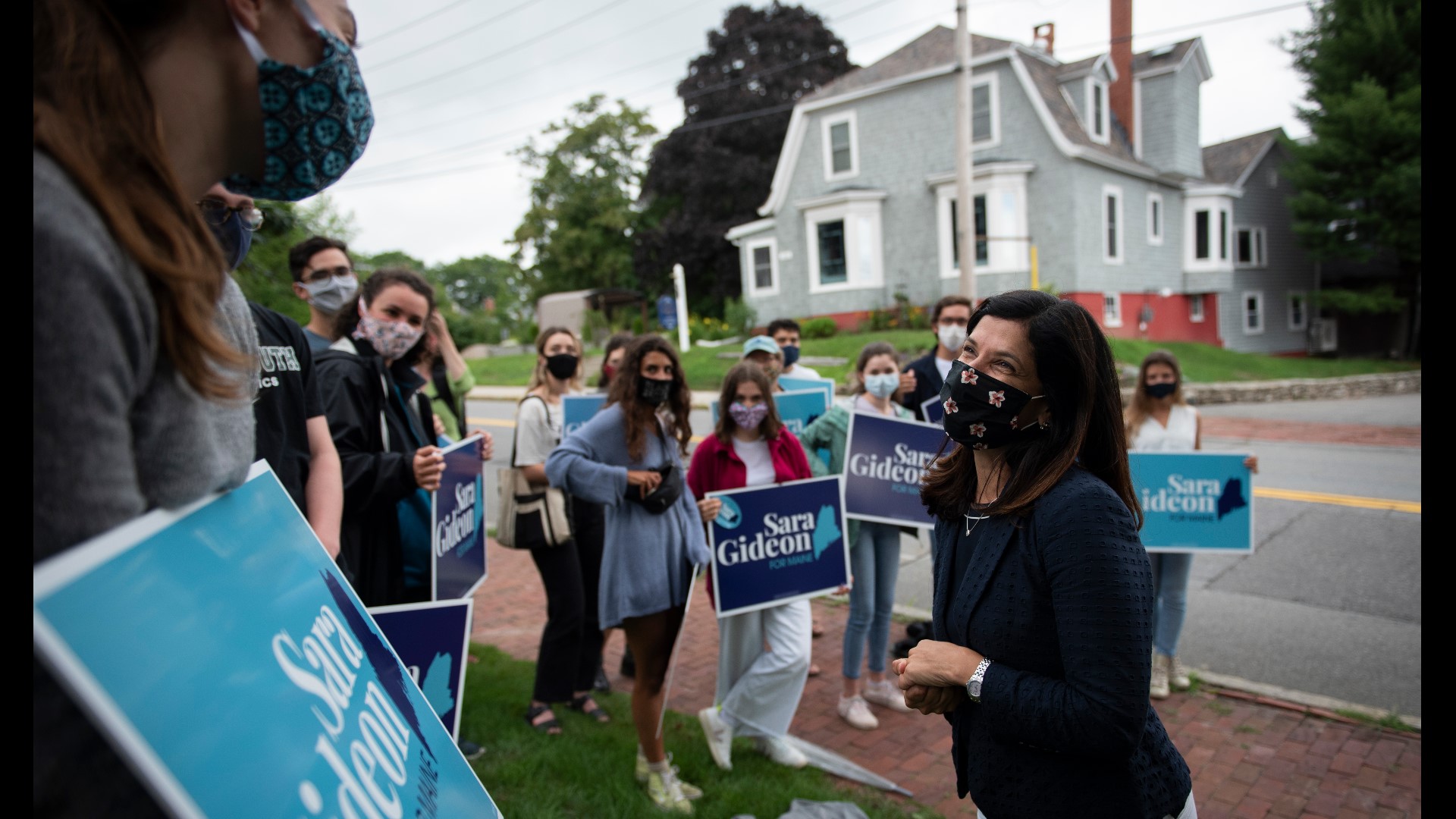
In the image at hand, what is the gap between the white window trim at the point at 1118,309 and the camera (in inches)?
1058

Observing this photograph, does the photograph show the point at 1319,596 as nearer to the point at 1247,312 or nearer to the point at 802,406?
the point at 802,406

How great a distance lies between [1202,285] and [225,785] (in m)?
35.3

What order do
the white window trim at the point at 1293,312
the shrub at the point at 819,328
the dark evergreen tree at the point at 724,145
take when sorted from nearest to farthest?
the shrub at the point at 819,328 → the white window trim at the point at 1293,312 → the dark evergreen tree at the point at 724,145

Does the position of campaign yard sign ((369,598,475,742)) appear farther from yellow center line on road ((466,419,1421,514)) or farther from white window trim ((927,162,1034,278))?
white window trim ((927,162,1034,278))

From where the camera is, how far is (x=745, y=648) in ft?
15.0

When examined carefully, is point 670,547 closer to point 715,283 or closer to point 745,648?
point 745,648

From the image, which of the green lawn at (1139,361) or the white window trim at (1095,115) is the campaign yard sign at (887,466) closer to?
the green lawn at (1139,361)

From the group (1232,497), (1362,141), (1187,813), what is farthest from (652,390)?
(1362,141)

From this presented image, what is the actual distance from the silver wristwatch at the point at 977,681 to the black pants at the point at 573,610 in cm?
318

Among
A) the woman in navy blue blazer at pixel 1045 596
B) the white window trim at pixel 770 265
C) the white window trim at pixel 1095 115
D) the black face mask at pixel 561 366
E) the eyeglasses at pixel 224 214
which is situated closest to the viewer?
the woman in navy blue blazer at pixel 1045 596

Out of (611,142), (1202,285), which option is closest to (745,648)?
(1202,285)

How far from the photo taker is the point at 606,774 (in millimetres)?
4102

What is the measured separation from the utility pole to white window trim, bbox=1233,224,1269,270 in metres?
22.6

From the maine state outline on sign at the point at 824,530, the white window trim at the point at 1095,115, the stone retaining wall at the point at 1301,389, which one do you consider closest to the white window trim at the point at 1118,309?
the white window trim at the point at 1095,115
